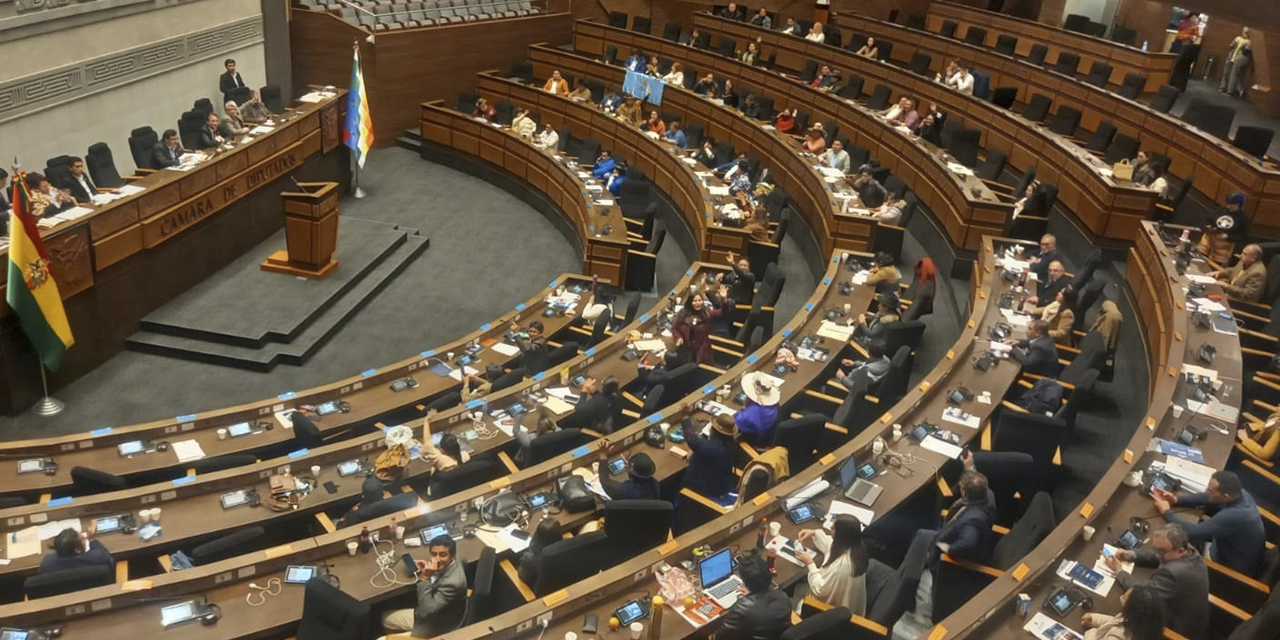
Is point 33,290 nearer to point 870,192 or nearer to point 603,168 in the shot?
point 603,168

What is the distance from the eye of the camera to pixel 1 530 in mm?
5883

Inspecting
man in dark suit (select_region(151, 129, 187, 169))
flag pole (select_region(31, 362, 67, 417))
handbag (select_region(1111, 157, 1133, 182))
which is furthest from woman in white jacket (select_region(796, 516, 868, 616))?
man in dark suit (select_region(151, 129, 187, 169))

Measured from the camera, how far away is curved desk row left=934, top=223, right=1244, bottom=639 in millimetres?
5070

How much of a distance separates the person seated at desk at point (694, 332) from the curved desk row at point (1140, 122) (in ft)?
17.7

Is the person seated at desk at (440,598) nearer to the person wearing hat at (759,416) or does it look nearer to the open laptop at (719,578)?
the open laptop at (719,578)

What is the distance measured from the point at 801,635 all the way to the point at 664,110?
13.5 meters

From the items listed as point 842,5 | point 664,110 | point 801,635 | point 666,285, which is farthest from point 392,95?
point 801,635

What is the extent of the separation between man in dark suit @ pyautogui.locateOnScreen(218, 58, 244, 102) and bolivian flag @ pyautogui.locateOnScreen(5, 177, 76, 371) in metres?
6.36

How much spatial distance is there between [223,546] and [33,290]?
4062 mm

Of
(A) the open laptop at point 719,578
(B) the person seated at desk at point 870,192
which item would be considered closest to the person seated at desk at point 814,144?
(B) the person seated at desk at point 870,192

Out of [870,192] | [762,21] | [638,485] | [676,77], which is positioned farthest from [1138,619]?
[762,21]

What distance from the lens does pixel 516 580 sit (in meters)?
5.77

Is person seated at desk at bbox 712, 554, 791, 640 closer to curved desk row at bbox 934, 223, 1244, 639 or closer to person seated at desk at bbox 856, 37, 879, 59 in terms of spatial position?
curved desk row at bbox 934, 223, 1244, 639

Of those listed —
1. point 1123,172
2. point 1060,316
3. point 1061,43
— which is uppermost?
point 1061,43
